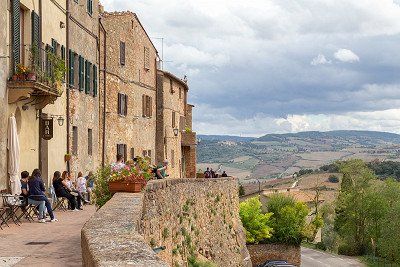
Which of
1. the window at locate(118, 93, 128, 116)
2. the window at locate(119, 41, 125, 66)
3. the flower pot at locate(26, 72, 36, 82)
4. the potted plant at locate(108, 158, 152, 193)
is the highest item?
the window at locate(119, 41, 125, 66)

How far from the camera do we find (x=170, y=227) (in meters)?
16.0

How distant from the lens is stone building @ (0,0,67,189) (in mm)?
17312

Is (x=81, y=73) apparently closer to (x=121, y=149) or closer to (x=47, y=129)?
(x=47, y=129)

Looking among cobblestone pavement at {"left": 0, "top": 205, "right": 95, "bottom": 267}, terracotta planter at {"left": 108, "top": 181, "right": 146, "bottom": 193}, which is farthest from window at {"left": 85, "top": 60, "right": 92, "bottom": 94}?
terracotta planter at {"left": 108, "top": 181, "right": 146, "bottom": 193}

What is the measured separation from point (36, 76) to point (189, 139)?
32.1m

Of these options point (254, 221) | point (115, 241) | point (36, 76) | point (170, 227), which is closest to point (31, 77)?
point (36, 76)

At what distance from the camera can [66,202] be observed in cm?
2362

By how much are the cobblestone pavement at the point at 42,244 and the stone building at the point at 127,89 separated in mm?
17082

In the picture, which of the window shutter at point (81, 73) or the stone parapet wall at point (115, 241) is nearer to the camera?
the stone parapet wall at point (115, 241)

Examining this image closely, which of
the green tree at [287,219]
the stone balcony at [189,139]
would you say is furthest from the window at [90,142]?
the green tree at [287,219]

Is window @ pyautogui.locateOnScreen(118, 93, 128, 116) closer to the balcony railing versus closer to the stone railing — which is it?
the stone railing

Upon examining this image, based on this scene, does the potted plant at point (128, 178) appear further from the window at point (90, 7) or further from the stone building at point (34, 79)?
the window at point (90, 7)

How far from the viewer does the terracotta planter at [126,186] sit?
14281 mm

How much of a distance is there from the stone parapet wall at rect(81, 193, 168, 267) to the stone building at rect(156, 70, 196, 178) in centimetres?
3288
